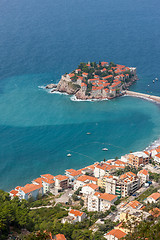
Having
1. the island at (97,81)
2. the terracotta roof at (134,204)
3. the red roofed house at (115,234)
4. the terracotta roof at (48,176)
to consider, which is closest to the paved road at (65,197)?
the terracotta roof at (48,176)

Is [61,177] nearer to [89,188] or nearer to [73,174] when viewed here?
[73,174]

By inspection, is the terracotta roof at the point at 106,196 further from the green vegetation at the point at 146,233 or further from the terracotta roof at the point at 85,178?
the green vegetation at the point at 146,233

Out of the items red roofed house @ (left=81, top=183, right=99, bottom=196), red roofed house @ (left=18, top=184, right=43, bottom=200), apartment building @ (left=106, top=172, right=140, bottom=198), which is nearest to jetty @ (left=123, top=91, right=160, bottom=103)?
apartment building @ (left=106, top=172, right=140, bottom=198)

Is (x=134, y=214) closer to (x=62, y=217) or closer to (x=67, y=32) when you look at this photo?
(x=62, y=217)

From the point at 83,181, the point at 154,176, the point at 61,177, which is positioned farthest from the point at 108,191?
the point at 61,177

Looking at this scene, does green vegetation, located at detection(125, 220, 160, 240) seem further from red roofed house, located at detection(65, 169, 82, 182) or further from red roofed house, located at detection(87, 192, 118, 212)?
red roofed house, located at detection(65, 169, 82, 182)

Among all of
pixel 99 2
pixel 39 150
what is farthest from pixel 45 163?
pixel 99 2

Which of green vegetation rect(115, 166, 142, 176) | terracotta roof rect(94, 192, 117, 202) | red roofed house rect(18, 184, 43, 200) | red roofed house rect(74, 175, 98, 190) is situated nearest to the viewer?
terracotta roof rect(94, 192, 117, 202)
